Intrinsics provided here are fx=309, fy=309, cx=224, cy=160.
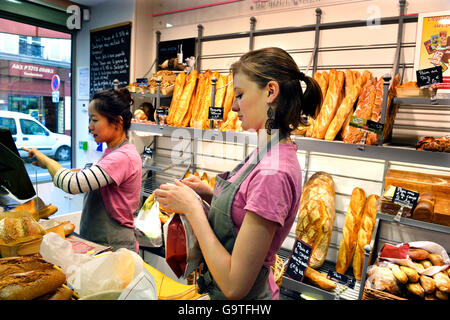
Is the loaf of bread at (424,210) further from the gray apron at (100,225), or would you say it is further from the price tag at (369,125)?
the gray apron at (100,225)

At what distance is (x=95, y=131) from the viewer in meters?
1.84

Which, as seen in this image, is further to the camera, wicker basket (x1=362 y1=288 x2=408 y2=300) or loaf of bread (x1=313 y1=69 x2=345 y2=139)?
loaf of bread (x1=313 y1=69 x2=345 y2=139)

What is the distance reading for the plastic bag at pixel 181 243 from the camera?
0.93 m

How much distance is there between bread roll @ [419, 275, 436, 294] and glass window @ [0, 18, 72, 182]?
3814 mm

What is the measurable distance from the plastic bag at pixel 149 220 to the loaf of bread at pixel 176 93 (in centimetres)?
79

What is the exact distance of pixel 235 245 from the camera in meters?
0.85

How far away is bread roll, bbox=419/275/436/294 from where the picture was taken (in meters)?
1.44

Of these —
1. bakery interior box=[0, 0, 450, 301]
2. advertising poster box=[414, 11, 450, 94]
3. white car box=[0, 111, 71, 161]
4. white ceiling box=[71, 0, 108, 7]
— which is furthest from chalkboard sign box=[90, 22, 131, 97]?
advertising poster box=[414, 11, 450, 94]

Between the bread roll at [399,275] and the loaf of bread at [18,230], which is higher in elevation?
the loaf of bread at [18,230]

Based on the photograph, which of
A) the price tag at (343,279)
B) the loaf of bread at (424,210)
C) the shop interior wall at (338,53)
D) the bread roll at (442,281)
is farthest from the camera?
the shop interior wall at (338,53)

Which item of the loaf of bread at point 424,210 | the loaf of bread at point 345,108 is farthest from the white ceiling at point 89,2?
the loaf of bread at point 424,210

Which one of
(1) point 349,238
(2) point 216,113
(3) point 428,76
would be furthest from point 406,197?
(2) point 216,113

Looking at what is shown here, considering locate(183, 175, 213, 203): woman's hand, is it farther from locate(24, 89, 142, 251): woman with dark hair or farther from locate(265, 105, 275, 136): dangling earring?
locate(24, 89, 142, 251): woman with dark hair

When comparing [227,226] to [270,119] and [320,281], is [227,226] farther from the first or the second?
Result: [320,281]
